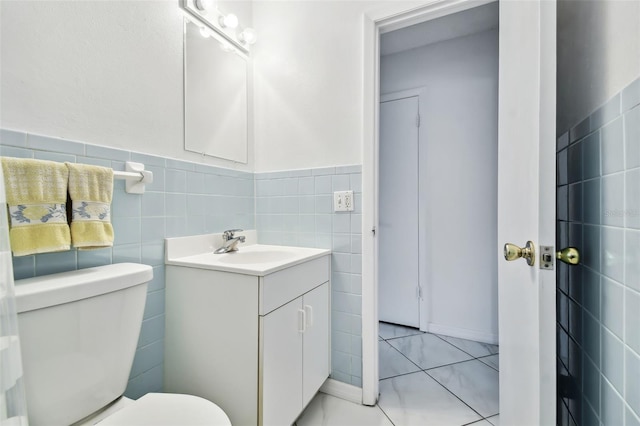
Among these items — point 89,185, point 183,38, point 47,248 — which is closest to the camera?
point 47,248

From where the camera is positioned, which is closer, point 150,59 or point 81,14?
point 81,14

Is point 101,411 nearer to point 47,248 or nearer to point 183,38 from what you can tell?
point 47,248

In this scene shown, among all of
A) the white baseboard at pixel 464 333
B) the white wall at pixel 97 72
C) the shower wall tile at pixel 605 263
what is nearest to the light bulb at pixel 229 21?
the white wall at pixel 97 72

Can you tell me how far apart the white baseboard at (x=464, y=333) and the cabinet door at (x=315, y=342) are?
1204mm

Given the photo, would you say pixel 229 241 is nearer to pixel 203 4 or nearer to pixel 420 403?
pixel 203 4

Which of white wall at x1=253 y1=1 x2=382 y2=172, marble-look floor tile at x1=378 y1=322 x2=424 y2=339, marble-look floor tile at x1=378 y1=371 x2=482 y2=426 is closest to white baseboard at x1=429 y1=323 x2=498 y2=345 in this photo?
marble-look floor tile at x1=378 y1=322 x2=424 y2=339

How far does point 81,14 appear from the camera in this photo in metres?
1.01

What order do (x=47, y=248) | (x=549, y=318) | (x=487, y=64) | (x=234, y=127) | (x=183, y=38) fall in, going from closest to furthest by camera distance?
(x=549, y=318) → (x=47, y=248) → (x=183, y=38) → (x=234, y=127) → (x=487, y=64)

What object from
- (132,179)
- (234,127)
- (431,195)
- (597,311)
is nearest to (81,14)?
(132,179)

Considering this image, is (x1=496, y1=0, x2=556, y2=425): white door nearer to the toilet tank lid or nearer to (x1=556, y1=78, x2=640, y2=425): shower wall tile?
(x1=556, y1=78, x2=640, y2=425): shower wall tile

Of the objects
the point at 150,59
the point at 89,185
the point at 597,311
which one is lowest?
the point at 597,311

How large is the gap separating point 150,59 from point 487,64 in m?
2.21

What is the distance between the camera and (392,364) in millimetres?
1859

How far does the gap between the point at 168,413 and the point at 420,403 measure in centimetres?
121
